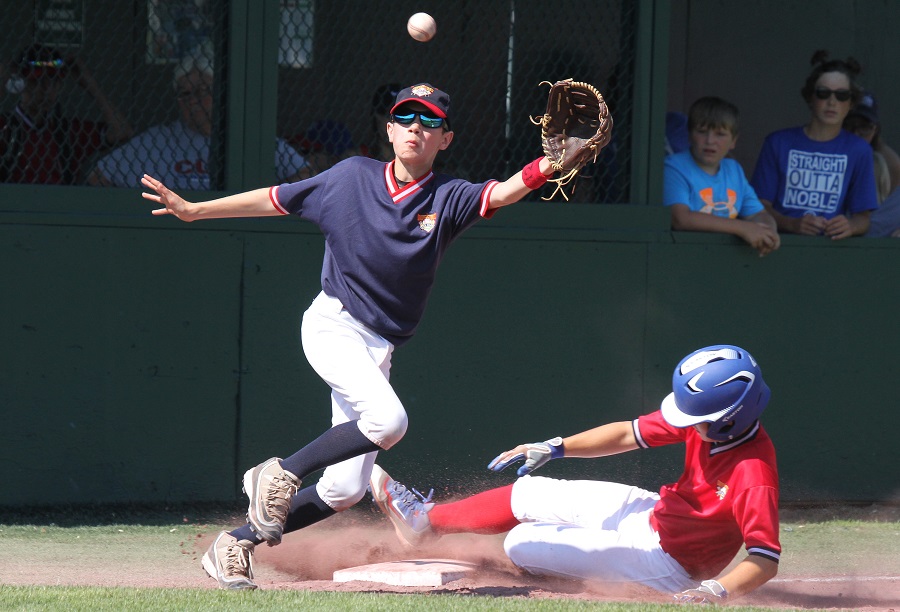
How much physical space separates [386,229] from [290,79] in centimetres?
335

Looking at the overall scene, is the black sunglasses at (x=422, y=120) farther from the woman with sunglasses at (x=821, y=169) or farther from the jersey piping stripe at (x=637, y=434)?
the woman with sunglasses at (x=821, y=169)

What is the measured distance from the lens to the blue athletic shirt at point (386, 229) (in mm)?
4238

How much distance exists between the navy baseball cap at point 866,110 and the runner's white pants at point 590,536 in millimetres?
3442

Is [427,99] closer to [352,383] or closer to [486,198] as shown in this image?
[486,198]

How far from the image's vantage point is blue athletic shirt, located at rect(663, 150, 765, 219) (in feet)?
20.7

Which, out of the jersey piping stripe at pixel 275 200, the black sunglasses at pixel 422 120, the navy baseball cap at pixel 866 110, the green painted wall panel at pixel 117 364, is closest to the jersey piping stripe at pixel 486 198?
the black sunglasses at pixel 422 120

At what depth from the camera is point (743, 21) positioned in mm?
8086

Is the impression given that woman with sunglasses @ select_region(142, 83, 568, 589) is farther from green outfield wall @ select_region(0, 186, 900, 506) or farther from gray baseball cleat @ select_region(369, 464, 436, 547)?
green outfield wall @ select_region(0, 186, 900, 506)

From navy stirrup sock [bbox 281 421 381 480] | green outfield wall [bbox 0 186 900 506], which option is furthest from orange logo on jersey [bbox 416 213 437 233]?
green outfield wall [bbox 0 186 900 506]

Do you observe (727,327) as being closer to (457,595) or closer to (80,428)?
(457,595)

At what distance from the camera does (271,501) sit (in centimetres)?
407

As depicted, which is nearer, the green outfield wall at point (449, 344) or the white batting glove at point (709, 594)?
the white batting glove at point (709, 594)

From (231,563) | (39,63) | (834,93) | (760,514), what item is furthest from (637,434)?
(39,63)

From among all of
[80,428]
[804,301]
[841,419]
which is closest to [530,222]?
[804,301]
